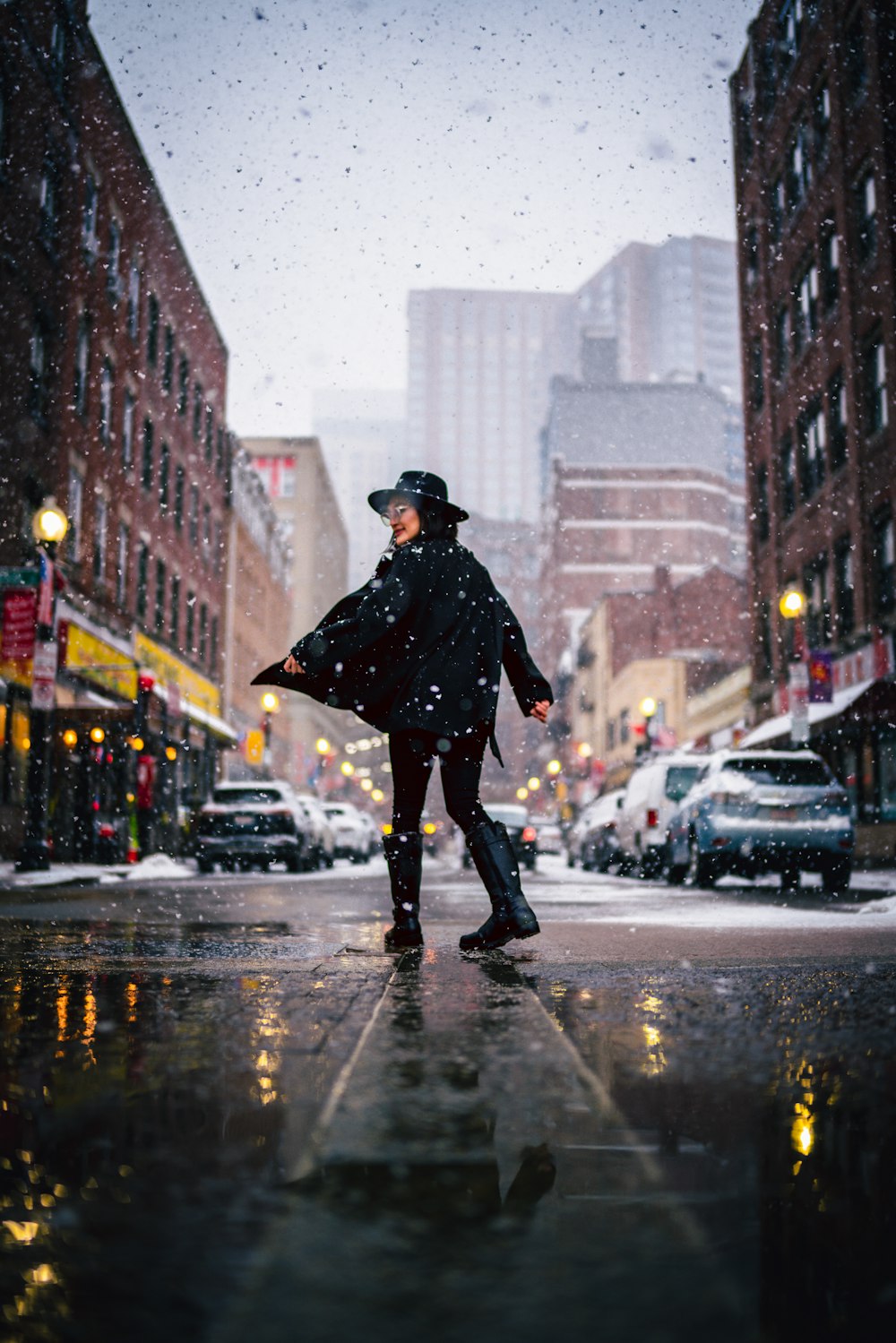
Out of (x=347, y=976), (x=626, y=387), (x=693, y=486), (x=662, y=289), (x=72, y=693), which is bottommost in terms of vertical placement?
(x=347, y=976)

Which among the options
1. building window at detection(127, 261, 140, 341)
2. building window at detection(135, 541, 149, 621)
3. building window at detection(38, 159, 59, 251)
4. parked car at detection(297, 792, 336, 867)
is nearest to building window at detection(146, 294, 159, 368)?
building window at detection(127, 261, 140, 341)

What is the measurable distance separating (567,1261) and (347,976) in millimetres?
2669

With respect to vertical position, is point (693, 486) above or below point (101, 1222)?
above

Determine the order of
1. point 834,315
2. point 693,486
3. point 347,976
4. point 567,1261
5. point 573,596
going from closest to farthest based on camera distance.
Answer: point 567,1261, point 347,976, point 834,315, point 693,486, point 573,596

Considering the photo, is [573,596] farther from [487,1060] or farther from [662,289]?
[662,289]

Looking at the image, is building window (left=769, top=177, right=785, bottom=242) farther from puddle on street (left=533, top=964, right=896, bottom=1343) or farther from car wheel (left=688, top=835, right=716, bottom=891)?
puddle on street (left=533, top=964, right=896, bottom=1343)

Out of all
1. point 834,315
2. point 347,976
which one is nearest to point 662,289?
point 834,315

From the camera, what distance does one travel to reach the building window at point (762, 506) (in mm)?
36500

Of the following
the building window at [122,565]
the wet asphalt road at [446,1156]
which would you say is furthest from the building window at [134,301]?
the wet asphalt road at [446,1156]

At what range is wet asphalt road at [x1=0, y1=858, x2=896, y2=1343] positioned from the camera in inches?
50.4

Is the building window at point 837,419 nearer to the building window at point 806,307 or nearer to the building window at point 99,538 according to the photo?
the building window at point 806,307

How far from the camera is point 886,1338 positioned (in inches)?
48.4

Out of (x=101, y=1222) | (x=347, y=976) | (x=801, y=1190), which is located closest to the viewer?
(x=101, y=1222)

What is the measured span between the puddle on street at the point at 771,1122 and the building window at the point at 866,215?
26.6 m
